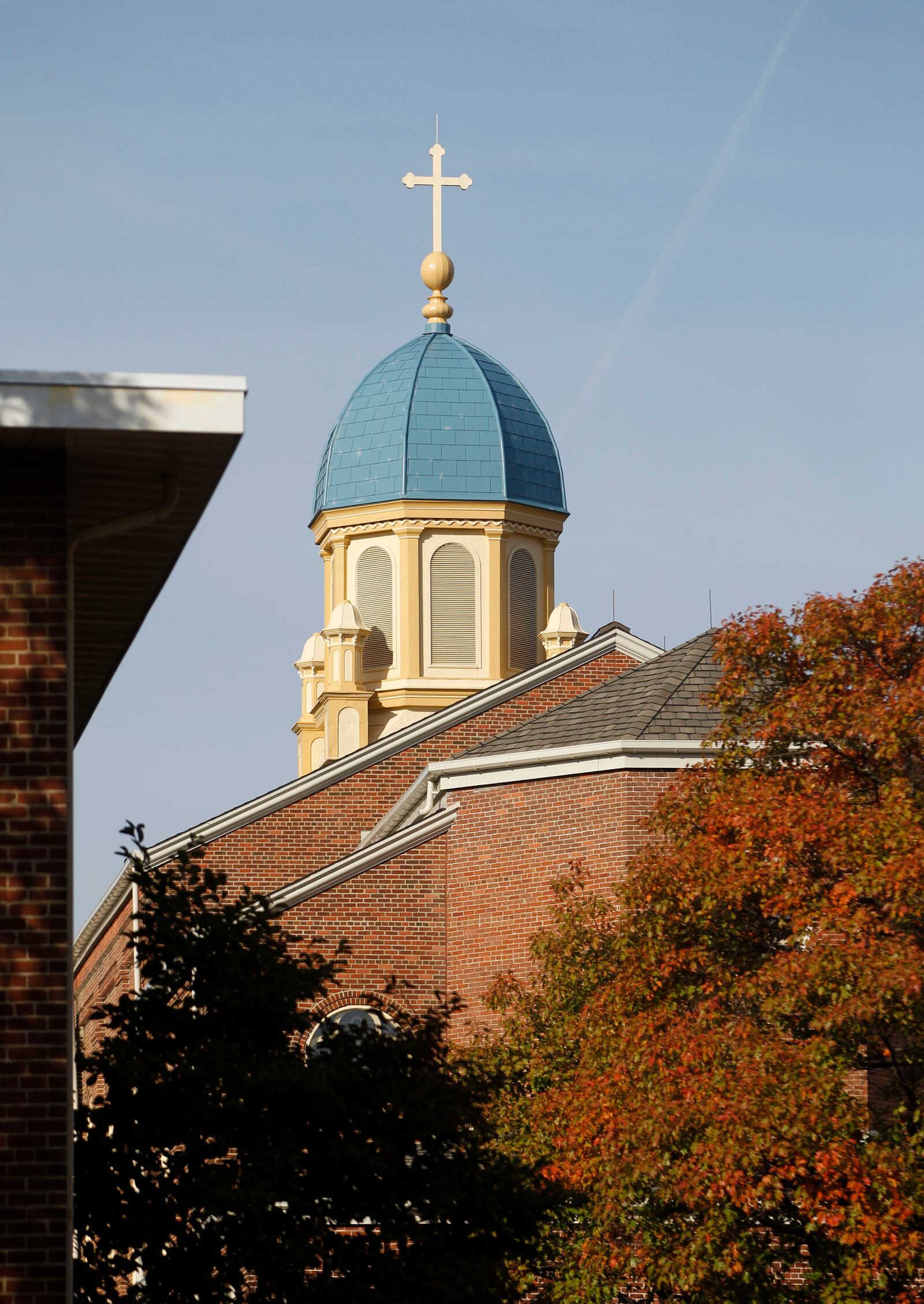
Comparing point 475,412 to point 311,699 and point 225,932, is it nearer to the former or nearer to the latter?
point 311,699

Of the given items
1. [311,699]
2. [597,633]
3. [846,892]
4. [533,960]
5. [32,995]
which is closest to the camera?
[32,995]

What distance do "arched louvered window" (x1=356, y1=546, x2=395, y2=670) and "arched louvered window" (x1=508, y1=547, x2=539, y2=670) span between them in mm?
2514

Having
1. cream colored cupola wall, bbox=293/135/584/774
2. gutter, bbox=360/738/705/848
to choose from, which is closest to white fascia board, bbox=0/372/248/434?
gutter, bbox=360/738/705/848

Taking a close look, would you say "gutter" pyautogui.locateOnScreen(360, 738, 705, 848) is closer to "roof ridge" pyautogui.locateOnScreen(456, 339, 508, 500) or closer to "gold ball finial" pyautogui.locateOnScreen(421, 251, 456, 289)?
"roof ridge" pyautogui.locateOnScreen(456, 339, 508, 500)

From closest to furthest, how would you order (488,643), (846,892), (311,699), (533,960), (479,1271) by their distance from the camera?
(479,1271) → (846,892) → (533,960) → (488,643) → (311,699)

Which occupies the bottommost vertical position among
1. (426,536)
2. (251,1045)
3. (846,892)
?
(251,1045)

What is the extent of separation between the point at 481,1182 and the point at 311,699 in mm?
33520

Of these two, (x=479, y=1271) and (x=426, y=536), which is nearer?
(x=479, y=1271)

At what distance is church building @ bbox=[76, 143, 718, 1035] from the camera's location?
25828mm

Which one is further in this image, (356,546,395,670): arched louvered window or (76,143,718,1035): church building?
(356,546,395,670): arched louvered window

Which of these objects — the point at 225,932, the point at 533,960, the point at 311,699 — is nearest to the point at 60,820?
the point at 225,932

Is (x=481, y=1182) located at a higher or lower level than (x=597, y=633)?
lower

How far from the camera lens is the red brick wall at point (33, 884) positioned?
9.55m

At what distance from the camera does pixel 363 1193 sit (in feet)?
39.9
